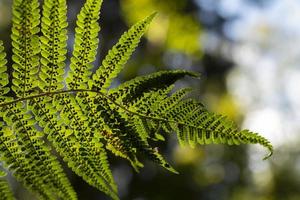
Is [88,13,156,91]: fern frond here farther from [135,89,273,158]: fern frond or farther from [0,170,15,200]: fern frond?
[0,170,15,200]: fern frond


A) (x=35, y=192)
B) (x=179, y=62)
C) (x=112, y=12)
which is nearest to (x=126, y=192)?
(x=179, y=62)

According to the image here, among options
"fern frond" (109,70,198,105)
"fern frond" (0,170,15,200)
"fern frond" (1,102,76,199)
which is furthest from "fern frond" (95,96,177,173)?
"fern frond" (0,170,15,200)

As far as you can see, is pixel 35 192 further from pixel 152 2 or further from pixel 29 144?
pixel 152 2

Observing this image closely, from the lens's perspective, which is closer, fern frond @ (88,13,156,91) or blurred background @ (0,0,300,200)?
fern frond @ (88,13,156,91)

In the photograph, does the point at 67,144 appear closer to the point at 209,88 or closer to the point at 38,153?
the point at 38,153

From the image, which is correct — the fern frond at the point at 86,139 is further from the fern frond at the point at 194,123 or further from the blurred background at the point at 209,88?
the blurred background at the point at 209,88

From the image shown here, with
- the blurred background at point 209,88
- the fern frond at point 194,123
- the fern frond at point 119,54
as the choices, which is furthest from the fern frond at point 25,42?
the blurred background at point 209,88
